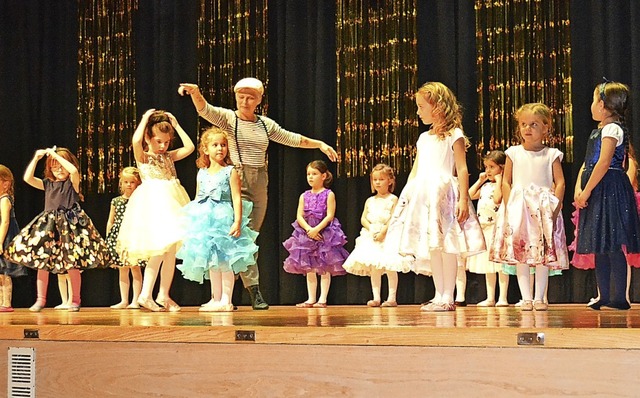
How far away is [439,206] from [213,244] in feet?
4.91

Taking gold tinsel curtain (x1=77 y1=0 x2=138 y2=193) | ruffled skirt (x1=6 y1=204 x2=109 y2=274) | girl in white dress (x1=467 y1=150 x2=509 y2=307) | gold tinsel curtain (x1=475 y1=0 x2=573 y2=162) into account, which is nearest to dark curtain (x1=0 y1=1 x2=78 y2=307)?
gold tinsel curtain (x1=77 y1=0 x2=138 y2=193)

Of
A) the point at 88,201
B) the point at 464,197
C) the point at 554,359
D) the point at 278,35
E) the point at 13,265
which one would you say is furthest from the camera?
the point at 88,201

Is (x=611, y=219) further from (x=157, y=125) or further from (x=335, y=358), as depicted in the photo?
(x=157, y=125)

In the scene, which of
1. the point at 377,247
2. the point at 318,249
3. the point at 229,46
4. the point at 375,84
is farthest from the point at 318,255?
the point at 229,46

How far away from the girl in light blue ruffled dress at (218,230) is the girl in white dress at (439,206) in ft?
3.48

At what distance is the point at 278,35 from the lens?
27.4 feet

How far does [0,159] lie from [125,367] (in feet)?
21.9

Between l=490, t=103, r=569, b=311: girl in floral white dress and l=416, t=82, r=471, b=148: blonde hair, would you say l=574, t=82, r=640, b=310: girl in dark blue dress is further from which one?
l=416, t=82, r=471, b=148: blonde hair

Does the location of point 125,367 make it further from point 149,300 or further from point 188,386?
point 149,300

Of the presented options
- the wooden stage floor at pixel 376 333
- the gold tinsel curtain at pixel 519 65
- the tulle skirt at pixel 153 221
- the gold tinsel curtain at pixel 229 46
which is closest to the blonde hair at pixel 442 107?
the tulle skirt at pixel 153 221

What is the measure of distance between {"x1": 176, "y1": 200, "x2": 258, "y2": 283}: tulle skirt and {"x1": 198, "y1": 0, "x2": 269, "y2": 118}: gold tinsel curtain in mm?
2899

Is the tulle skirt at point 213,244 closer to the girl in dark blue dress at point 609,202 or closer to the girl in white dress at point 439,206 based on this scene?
the girl in white dress at point 439,206

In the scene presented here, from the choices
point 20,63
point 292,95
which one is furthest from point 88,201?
point 292,95

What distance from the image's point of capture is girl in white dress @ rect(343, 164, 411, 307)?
666cm
